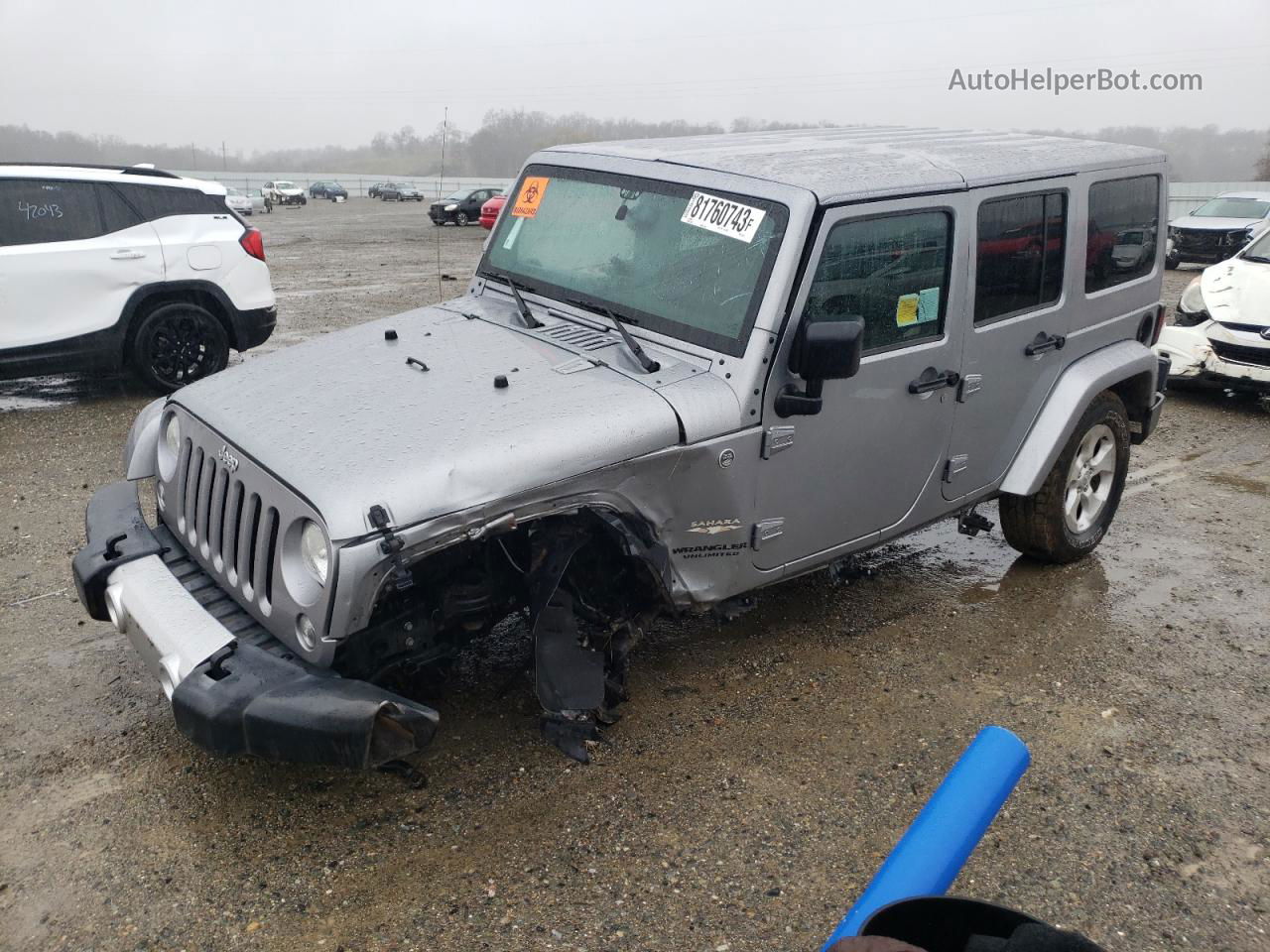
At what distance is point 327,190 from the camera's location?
63.8m

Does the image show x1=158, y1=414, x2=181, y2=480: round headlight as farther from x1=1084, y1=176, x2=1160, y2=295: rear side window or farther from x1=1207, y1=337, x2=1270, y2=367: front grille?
x1=1207, y1=337, x2=1270, y2=367: front grille

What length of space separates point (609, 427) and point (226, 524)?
1233mm

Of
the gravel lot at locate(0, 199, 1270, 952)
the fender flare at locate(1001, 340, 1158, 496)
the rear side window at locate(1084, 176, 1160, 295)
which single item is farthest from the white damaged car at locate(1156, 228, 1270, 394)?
the gravel lot at locate(0, 199, 1270, 952)

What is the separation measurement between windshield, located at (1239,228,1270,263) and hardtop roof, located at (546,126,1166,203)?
189 inches

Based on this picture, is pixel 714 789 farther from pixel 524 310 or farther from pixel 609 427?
pixel 524 310

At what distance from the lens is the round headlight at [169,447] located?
12.9ft

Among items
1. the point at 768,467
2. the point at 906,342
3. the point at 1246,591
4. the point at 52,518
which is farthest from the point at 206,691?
the point at 1246,591

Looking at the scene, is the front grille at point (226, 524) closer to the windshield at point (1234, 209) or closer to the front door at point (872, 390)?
the front door at point (872, 390)

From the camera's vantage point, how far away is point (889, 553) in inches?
225

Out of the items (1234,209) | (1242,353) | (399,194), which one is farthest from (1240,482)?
(399,194)

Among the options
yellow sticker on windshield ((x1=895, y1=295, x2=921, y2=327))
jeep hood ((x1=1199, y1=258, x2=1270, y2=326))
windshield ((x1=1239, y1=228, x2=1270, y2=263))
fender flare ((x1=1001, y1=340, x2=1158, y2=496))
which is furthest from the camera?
windshield ((x1=1239, y1=228, x2=1270, y2=263))

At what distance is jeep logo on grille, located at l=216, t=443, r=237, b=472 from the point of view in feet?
11.2

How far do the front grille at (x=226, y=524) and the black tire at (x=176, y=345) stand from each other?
5.10m

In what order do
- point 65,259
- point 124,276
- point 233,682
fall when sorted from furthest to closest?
1. point 124,276
2. point 65,259
3. point 233,682
